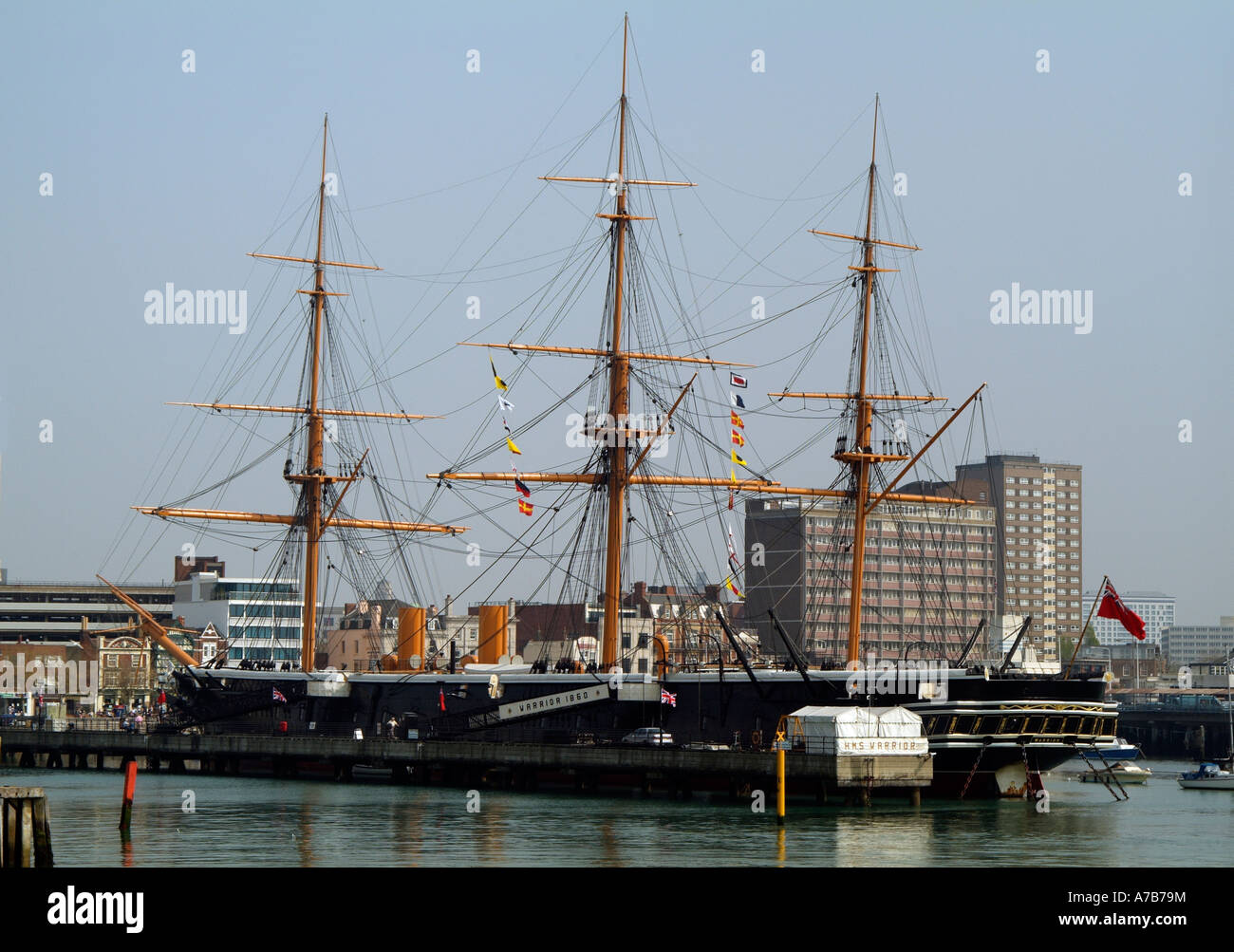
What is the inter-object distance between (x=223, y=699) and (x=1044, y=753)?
148 ft

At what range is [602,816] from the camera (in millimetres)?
57531

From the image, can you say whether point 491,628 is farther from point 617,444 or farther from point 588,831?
point 588,831

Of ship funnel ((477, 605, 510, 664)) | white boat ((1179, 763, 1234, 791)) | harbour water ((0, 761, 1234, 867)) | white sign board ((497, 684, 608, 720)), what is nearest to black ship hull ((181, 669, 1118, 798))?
white sign board ((497, 684, 608, 720))

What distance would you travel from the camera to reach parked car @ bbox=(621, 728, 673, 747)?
7081 cm

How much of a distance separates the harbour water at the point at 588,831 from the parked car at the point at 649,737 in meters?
4.25

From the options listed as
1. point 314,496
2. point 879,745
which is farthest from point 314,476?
point 879,745

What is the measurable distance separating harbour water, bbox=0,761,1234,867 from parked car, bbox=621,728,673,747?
4.25m

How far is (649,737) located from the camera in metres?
71.8

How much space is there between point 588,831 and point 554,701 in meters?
23.4

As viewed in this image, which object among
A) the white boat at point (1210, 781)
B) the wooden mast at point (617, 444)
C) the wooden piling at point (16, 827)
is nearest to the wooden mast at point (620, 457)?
the wooden mast at point (617, 444)

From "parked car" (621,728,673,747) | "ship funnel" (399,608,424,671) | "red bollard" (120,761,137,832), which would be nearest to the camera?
"red bollard" (120,761,137,832)

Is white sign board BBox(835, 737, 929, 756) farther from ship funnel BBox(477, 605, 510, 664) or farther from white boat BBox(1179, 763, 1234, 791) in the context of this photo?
white boat BBox(1179, 763, 1234, 791)
